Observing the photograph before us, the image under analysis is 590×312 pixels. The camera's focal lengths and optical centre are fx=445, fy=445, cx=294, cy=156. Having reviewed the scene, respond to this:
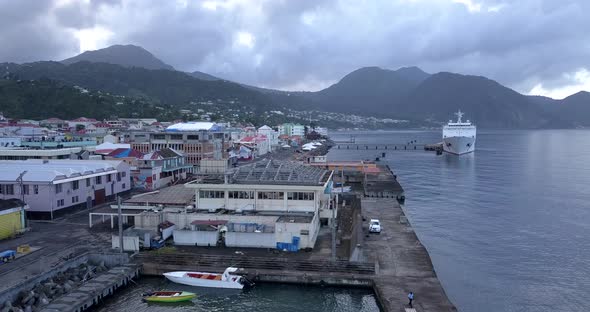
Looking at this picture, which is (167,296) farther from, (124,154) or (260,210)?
(124,154)

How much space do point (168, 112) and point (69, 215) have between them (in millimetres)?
105208

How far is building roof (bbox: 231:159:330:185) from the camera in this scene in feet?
89.0

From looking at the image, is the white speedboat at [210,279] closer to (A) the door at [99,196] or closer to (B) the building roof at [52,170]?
(B) the building roof at [52,170]

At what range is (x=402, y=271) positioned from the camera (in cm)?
2141

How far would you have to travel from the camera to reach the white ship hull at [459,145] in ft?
349

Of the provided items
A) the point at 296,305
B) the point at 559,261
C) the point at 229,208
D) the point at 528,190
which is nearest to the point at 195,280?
the point at 296,305

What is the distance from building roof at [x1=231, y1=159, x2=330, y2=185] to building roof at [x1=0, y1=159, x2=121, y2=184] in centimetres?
1243

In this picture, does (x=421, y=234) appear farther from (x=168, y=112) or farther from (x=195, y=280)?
(x=168, y=112)

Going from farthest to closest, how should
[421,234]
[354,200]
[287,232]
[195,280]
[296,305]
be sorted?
[354,200] < [421,234] < [287,232] < [195,280] < [296,305]

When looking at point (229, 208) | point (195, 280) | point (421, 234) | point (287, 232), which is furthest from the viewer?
point (421, 234)

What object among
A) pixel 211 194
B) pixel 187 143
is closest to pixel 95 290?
pixel 211 194

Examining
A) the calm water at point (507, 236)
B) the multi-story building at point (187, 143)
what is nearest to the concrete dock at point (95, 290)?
the calm water at point (507, 236)

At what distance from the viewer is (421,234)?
109 feet

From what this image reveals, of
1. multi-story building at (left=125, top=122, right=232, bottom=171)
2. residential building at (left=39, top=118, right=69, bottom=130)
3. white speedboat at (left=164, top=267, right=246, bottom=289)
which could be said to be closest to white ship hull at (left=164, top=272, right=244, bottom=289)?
white speedboat at (left=164, top=267, right=246, bottom=289)
